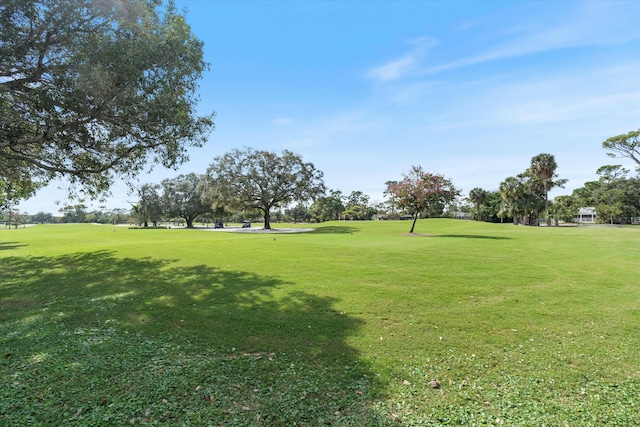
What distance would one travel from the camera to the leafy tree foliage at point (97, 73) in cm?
988

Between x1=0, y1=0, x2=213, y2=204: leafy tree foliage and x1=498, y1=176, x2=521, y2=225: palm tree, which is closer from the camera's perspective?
x1=0, y1=0, x2=213, y2=204: leafy tree foliage

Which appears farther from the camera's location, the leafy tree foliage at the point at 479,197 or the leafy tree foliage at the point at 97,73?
the leafy tree foliage at the point at 479,197

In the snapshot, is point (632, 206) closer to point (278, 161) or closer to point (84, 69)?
point (278, 161)

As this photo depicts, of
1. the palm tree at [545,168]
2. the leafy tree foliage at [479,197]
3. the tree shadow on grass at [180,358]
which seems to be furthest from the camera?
the leafy tree foliage at [479,197]

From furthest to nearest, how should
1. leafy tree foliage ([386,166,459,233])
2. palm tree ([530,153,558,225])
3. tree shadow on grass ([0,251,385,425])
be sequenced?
1. palm tree ([530,153,558,225])
2. leafy tree foliage ([386,166,459,233])
3. tree shadow on grass ([0,251,385,425])

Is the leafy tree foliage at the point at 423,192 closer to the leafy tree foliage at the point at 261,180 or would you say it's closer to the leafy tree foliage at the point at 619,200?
the leafy tree foliage at the point at 261,180

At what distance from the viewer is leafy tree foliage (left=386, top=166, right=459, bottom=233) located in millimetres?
30141

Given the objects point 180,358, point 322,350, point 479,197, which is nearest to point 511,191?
point 479,197

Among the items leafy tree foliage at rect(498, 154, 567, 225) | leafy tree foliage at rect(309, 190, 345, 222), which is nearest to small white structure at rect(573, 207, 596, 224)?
leafy tree foliage at rect(498, 154, 567, 225)

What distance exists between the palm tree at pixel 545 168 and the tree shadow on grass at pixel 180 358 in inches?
2773

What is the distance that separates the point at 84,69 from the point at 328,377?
11562 millimetres

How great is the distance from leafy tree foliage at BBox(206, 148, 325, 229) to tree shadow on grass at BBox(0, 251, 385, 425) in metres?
36.5

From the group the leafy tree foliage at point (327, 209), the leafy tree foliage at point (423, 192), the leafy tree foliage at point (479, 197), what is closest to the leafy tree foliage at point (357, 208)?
the leafy tree foliage at point (327, 209)

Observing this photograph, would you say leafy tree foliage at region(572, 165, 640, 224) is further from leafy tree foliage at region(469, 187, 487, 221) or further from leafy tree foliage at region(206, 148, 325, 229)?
leafy tree foliage at region(206, 148, 325, 229)
